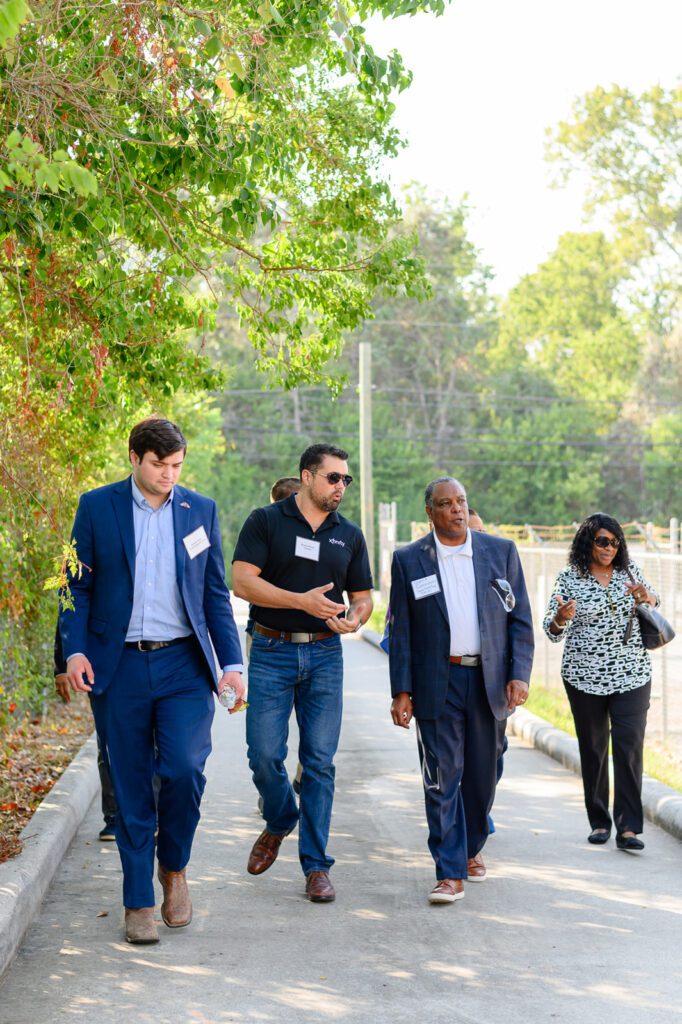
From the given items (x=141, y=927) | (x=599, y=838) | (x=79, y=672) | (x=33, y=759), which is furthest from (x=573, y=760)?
(x=79, y=672)

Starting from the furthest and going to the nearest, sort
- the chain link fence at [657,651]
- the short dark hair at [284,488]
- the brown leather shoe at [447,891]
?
1. the chain link fence at [657,651]
2. the short dark hair at [284,488]
3. the brown leather shoe at [447,891]

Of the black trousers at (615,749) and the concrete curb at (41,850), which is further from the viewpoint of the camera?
the black trousers at (615,749)

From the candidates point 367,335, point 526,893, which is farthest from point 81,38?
point 367,335

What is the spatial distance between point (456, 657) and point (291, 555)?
0.96 m

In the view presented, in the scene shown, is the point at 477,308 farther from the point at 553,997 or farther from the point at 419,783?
the point at 553,997

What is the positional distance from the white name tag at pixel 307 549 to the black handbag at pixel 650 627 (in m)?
2.17

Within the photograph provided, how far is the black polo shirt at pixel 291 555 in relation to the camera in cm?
712

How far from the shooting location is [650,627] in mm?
8367

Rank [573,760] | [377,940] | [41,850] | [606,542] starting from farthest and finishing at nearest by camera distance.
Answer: [573,760], [606,542], [41,850], [377,940]

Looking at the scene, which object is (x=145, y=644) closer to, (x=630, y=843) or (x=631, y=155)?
(x=630, y=843)

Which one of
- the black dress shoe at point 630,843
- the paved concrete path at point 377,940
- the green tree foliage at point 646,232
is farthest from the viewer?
the green tree foliage at point 646,232

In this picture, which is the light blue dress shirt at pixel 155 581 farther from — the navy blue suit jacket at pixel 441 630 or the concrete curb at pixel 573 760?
the concrete curb at pixel 573 760

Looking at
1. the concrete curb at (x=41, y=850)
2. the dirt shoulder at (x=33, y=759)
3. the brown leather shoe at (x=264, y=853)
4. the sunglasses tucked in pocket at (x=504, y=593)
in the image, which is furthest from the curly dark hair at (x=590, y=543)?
the dirt shoulder at (x=33, y=759)

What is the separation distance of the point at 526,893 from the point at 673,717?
674cm
